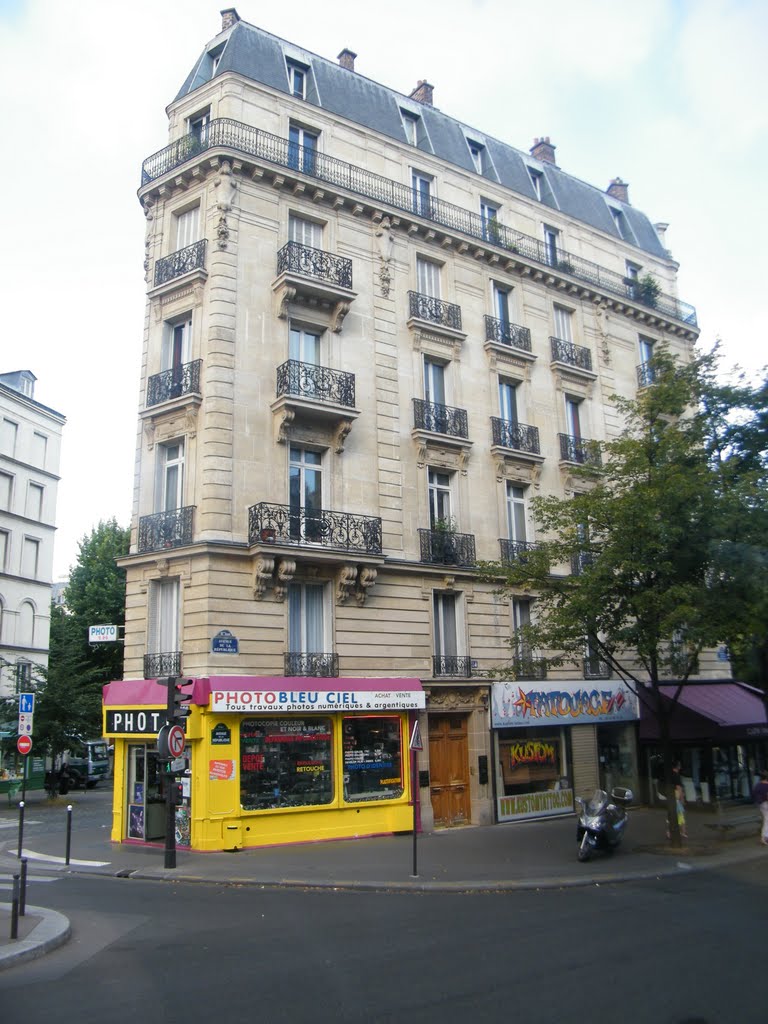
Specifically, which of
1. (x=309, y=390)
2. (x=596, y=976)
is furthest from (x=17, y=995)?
(x=309, y=390)

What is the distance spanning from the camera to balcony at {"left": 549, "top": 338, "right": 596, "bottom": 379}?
26734 mm

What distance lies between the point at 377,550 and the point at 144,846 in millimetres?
8506

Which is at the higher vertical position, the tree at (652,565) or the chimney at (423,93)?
the chimney at (423,93)

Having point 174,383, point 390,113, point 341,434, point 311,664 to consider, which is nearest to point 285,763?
point 311,664

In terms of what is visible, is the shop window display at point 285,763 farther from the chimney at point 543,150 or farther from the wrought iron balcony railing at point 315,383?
the chimney at point 543,150

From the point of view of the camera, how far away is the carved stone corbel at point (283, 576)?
18641 millimetres

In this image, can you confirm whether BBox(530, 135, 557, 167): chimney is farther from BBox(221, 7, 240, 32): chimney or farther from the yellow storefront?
the yellow storefront

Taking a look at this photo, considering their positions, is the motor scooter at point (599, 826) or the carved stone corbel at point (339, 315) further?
the carved stone corbel at point (339, 315)

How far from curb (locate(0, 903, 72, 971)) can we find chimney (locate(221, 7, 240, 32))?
23.1 m

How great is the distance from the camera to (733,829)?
19.3m

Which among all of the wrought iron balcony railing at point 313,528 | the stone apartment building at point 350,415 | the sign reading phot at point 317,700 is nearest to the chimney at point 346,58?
the stone apartment building at point 350,415

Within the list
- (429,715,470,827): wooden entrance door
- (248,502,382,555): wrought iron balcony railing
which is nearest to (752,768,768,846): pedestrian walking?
(429,715,470,827): wooden entrance door

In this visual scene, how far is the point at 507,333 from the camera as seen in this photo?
25.6 m

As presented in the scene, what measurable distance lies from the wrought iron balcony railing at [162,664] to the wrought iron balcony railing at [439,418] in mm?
8830
